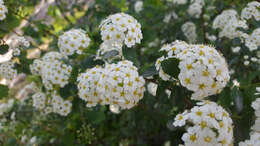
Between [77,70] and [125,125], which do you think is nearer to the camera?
[77,70]

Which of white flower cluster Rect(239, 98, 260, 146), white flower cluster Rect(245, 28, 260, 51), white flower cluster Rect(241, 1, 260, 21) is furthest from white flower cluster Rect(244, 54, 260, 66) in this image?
white flower cluster Rect(239, 98, 260, 146)

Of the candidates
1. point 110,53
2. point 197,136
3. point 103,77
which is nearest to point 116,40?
point 110,53

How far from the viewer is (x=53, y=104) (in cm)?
261

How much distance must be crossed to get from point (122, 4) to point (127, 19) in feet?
4.12

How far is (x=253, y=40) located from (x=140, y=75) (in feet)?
3.70

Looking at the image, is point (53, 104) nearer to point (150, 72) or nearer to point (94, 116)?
point (94, 116)

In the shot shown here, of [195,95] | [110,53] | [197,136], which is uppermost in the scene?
[110,53]

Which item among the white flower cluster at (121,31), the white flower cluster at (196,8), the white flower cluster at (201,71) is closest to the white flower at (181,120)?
the white flower cluster at (201,71)

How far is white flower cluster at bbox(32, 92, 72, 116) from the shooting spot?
259cm

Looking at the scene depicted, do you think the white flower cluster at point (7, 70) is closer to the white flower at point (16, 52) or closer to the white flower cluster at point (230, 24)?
the white flower at point (16, 52)

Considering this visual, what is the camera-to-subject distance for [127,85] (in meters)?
1.56

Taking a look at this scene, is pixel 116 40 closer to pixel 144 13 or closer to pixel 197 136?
pixel 197 136

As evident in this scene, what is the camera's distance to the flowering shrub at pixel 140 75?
1.44 m

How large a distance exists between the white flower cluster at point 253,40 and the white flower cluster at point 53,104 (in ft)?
5.70
